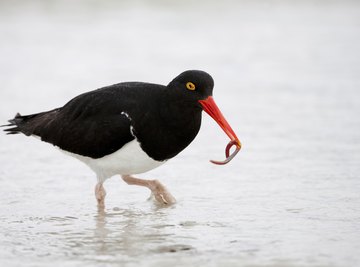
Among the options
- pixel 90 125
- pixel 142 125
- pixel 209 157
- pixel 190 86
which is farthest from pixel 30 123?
pixel 209 157

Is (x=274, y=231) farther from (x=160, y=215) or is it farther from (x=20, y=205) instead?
(x=20, y=205)

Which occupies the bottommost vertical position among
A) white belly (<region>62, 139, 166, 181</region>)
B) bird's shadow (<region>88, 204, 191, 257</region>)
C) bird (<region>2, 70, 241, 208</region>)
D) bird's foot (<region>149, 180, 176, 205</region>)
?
bird's shadow (<region>88, 204, 191, 257</region>)

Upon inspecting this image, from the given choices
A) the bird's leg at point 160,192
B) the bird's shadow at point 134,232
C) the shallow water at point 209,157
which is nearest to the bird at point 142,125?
the bird's leg at point 160,192

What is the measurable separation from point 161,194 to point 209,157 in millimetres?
1761

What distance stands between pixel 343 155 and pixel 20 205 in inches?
147

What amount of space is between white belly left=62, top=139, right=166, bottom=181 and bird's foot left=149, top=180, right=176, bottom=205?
0.35m

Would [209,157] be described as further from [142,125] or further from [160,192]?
[142,125]

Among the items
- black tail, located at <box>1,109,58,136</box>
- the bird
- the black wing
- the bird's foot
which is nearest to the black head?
the bird

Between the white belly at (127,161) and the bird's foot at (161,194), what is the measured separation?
349mm

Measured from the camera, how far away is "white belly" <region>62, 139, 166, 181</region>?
22.4ft

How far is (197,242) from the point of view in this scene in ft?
19.7

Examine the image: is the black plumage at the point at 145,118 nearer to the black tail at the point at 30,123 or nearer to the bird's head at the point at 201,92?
the bird's head at the point at 201,92

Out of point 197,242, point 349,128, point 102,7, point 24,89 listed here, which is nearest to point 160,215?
point 197,242

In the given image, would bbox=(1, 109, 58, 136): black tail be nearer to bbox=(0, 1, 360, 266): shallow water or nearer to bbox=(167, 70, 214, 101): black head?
bbox=(0, 1, 360, 266): shallow water
